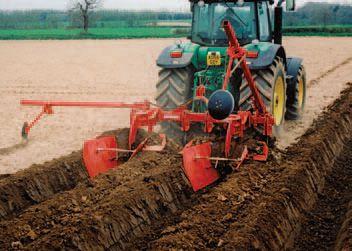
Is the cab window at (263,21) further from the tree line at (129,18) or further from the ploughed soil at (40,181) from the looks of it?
the tree line at (129,18)

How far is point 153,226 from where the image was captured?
17.5 ft

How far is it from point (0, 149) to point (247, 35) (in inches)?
159

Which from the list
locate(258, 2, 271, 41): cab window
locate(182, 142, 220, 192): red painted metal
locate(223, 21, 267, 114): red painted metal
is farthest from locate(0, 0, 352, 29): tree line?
locate(182, 142, 220, 192): red painted metal

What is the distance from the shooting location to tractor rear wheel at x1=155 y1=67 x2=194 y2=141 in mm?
7902

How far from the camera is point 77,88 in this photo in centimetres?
1650

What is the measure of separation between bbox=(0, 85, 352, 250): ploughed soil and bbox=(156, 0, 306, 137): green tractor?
1.00 meters

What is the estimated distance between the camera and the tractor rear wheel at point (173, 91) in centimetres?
790

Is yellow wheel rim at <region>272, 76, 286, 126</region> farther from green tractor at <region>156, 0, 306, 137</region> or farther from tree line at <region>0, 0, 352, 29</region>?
tree line at <region>0, 0, 352, 29</region>

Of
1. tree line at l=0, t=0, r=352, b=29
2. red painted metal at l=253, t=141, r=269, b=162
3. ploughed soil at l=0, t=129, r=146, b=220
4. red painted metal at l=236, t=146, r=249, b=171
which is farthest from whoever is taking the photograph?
tree line at l=0, t=0, r=352, b=29

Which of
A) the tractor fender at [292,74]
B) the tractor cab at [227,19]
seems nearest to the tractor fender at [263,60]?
the tractor cab at [227,19]

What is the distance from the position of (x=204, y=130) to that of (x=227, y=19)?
2015mm

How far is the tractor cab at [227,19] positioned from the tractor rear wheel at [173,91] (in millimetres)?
629

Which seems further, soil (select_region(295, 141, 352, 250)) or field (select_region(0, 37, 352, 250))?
soil (select_region(295, 141, 352, 250))

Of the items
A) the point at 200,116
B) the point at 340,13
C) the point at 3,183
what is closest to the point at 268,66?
the point at 200,116
